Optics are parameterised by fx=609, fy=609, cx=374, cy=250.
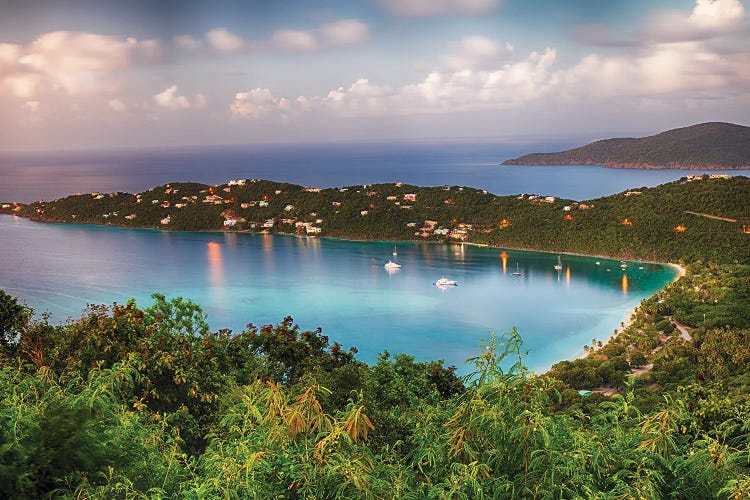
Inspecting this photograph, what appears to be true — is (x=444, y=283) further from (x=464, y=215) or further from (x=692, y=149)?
(x=692, y=149)

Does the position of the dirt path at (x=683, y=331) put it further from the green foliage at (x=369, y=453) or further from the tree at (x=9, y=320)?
the tree at (x=9, y=320)

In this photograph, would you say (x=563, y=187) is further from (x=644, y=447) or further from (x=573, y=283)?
(x=644, y=447)

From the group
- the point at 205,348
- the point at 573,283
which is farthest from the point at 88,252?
the point at 205,348

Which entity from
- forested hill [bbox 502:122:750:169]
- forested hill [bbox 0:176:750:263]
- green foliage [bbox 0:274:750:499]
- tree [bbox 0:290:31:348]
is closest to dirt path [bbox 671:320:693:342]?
forested hill [bbox 0:176:750:263]

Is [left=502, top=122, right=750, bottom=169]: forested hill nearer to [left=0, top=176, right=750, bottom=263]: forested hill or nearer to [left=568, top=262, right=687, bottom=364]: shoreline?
[left=0, top=176, right=750, bottom=263]: forested hill

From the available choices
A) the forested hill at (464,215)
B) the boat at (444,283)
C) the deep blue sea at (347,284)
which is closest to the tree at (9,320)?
the deep blue sea at (347,284)
